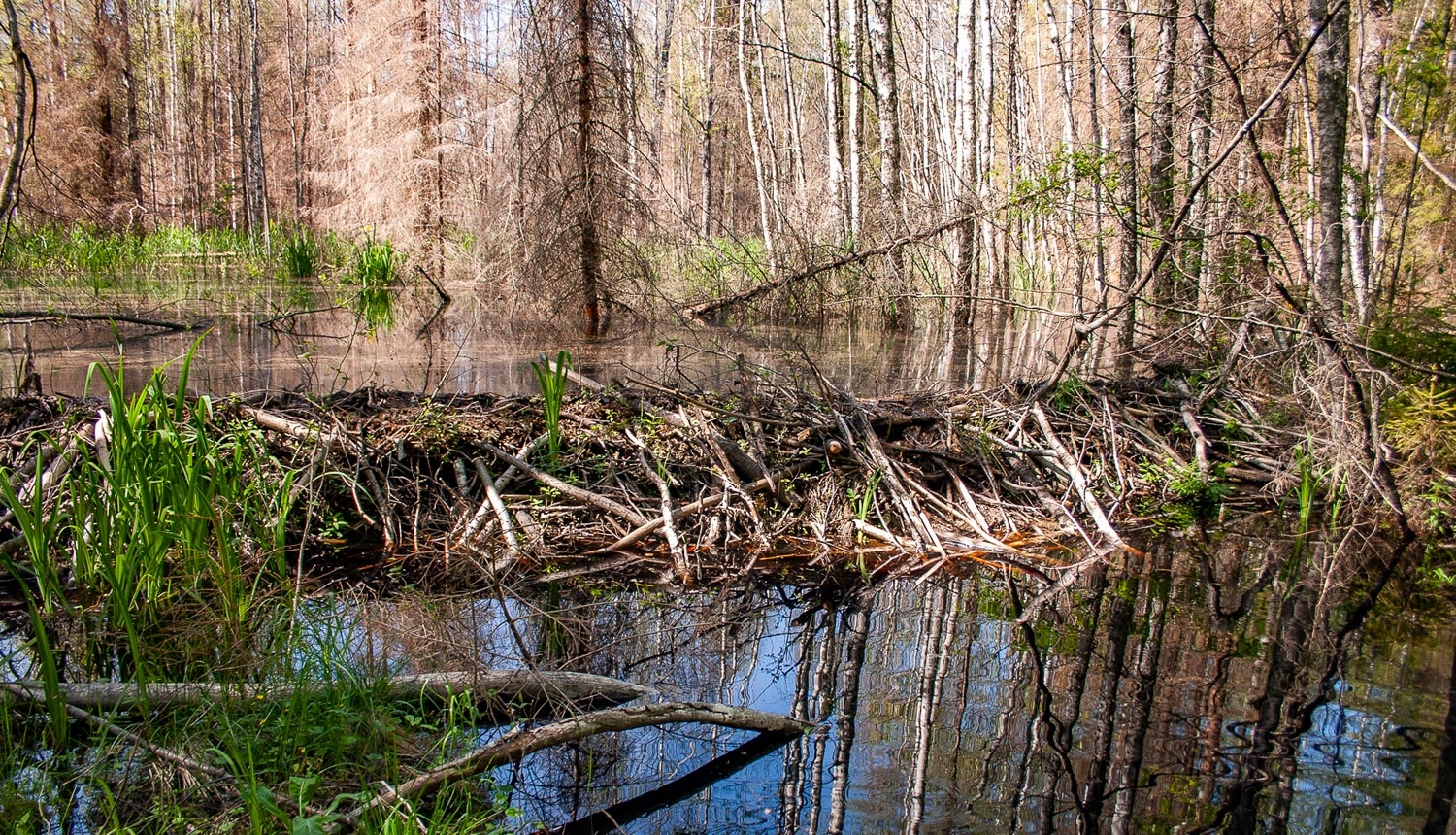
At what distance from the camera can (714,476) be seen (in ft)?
16.3

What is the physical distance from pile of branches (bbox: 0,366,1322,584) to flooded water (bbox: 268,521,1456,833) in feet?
1.38

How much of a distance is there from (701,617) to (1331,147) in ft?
16.3

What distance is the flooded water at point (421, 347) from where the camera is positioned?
7363 millimetres

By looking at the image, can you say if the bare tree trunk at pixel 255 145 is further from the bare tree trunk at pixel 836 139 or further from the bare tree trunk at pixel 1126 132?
the bare tree trunk at pixel 1126 132

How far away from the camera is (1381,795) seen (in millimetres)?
2529

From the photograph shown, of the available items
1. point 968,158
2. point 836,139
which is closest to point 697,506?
point 968,158

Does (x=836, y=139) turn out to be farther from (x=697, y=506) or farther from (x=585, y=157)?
(x=697, y=506)

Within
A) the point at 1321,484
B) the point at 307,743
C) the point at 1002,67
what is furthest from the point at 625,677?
the point at 1002,67

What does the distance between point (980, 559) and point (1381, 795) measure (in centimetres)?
205

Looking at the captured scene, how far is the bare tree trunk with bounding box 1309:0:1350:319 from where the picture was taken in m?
5.64

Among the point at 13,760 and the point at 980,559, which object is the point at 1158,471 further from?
the point at 13,760

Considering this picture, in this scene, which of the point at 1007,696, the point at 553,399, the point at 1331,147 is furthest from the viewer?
the point at 1331,147

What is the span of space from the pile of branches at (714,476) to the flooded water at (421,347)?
0.66m

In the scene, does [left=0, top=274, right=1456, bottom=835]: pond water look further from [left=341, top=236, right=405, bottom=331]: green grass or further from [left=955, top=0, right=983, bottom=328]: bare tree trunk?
[left=341, top=236, right=405, bottom=331]: green grass
